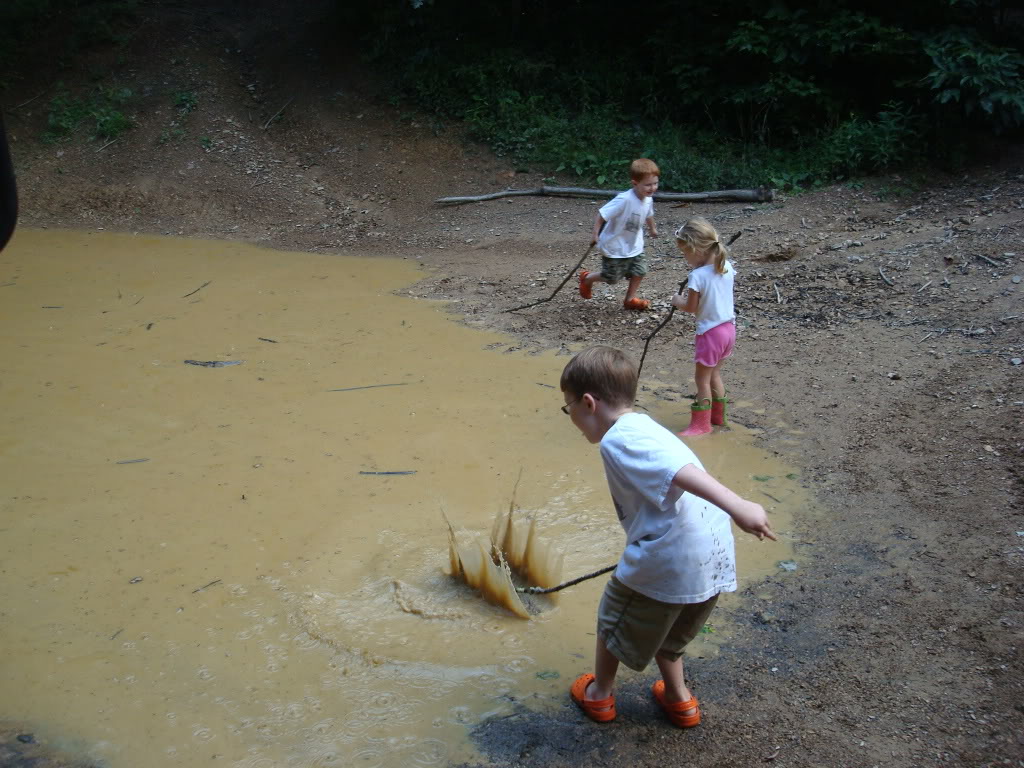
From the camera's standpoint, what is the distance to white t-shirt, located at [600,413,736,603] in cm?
274

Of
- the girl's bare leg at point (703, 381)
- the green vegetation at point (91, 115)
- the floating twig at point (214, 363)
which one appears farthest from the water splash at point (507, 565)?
the green vegetation at point (91, 115)

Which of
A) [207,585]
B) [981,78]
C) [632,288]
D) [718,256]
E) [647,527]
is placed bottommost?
[207,585]

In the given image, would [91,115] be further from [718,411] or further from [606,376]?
[606,376]

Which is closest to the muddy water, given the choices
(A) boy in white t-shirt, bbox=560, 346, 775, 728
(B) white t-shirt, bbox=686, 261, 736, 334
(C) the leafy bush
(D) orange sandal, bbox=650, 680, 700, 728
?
(D) orange sandal, bbox=650, 680, 700, 728

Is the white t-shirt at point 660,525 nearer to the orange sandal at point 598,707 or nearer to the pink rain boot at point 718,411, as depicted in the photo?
A: the orange sandal at point 598,707

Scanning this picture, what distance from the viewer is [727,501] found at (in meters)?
2.51

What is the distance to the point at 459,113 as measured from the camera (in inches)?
551

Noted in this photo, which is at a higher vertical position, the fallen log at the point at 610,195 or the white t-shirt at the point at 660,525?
the white t-shirt at the point at 660,525

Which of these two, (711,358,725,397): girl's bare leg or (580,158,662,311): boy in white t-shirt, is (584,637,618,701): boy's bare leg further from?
(580,158,662,311): boy in white t-shirt

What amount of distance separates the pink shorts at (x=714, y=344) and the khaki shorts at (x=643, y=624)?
272 cm

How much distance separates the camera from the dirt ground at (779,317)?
10.7 ft

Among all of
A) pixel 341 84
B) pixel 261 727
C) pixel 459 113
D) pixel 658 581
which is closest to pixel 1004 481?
pixel 658 581

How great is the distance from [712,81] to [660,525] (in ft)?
38.1

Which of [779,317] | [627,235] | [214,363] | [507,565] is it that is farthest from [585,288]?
A: [507,565]
